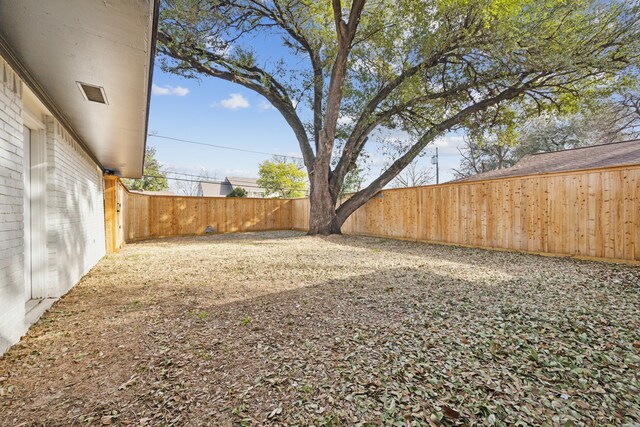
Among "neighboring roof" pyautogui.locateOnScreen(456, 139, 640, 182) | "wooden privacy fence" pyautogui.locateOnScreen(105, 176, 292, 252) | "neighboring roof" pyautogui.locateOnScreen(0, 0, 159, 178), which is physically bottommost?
"wooden privacy fence" pyautogui.locateOnScreen(105, 176, 292, 252)

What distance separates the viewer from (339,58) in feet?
25.3

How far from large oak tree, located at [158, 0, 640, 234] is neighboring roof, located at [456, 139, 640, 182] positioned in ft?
5.46

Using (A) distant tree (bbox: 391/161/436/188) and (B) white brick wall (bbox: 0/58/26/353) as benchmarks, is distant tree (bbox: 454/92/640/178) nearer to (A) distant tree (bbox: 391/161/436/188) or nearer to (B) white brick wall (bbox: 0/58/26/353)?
(A) distant tree (bbox: 391/161/436/188)

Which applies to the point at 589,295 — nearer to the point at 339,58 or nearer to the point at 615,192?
the point at 615,192

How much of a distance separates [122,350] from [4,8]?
207 centimetres

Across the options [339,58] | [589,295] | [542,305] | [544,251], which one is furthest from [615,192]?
[339,58]

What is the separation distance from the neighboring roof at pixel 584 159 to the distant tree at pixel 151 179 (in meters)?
19.9

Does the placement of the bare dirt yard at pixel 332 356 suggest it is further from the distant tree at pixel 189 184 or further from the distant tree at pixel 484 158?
the distant tree at pixel 189 184

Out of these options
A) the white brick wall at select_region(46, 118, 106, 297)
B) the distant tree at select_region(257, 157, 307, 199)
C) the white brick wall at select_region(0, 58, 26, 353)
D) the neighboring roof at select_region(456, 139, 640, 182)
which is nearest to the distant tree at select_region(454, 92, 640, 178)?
the neighboring roof at select_region(456, 139, 640, 182)

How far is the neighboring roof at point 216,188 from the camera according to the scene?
26859 millimetres

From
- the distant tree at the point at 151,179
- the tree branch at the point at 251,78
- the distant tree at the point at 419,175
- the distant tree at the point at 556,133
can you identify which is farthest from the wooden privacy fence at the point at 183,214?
the distant tree at the point at 419,175

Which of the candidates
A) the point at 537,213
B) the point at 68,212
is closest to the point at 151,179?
the point at 68,212

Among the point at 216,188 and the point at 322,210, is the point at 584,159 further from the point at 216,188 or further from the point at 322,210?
the point at 216,188

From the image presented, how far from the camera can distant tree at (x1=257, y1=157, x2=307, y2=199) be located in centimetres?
2194
